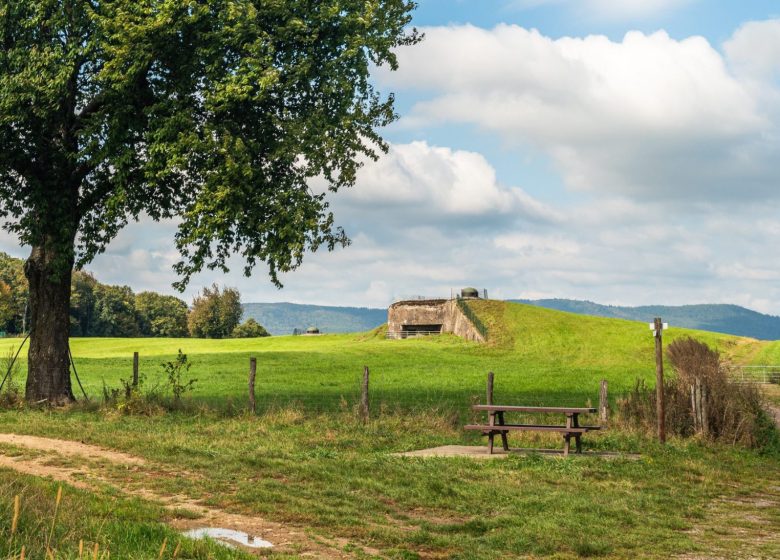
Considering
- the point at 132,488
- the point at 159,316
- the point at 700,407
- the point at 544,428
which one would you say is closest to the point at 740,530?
the point at 544,428

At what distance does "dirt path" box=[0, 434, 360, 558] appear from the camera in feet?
33.4

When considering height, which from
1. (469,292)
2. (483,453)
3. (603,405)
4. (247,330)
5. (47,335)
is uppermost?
(469,292)

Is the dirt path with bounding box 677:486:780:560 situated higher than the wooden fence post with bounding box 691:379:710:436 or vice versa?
the wooden fence post with bounding box 691:379:710:436

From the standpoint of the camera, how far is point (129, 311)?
12762cm

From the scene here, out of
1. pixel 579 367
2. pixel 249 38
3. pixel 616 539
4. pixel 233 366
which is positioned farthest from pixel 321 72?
pixel 579 367

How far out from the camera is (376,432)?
2116 centimetres

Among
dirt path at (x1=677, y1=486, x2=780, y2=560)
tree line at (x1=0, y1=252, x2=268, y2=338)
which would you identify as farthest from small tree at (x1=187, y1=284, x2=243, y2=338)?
dirt path at (x1=677, y1=486, x2=780, y2=560)

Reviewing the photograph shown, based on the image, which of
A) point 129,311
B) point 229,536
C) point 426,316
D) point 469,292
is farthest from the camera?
point 129,311

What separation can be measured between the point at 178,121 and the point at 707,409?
1665 cm

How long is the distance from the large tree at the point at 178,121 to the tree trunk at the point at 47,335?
0.05m

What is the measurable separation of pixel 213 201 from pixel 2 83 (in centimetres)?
688

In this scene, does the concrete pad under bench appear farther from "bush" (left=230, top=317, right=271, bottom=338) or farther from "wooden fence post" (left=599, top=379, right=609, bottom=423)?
"bush" (left=230, top=317, right=271, bottom=338)

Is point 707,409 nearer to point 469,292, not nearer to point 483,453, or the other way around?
point 483,453

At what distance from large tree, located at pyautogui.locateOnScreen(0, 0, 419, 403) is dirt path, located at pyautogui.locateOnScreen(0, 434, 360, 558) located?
7.66m
